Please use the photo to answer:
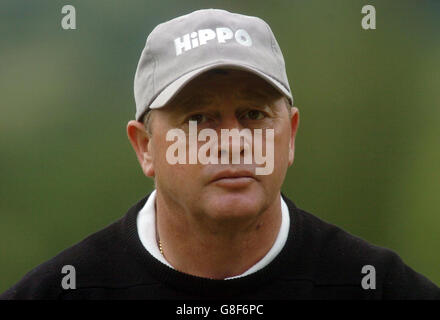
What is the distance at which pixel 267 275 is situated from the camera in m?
1.88

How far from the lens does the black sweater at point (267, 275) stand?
1.87 m

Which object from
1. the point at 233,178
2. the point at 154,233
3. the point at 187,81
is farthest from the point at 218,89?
the point at 154,233

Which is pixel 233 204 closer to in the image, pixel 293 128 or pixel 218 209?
pixel 218 209

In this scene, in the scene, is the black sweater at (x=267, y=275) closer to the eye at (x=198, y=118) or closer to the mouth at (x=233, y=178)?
the mouth at (x=233, y=178)

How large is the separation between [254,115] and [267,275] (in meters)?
0.40

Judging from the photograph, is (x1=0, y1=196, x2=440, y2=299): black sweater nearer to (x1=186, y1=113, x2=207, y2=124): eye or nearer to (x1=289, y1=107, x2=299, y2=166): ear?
(x1=289, y1=107, x2=299, y2=166): ear

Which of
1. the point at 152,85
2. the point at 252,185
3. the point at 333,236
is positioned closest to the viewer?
the point at 252,185

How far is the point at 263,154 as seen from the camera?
178 cm

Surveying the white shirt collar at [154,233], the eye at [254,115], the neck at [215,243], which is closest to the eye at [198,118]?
the eye at [254,115]

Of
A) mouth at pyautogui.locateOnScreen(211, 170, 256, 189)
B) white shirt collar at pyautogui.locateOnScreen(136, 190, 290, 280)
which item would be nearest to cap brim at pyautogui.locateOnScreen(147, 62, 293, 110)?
mouth at pyautogui.locateOnScreen(211, 170, 256, 189)
